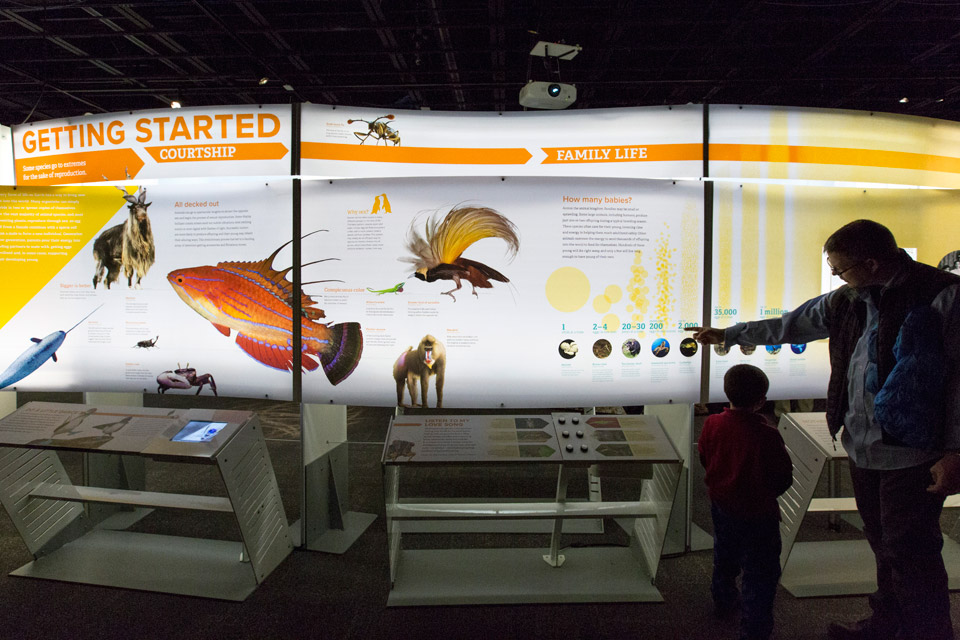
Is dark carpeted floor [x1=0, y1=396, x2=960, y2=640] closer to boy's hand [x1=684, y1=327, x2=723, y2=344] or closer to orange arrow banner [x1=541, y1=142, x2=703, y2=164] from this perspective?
boy's hand [x1=684, y1=327, x2=723, y2=344]

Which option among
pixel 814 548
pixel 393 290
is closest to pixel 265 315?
pixel 393 290

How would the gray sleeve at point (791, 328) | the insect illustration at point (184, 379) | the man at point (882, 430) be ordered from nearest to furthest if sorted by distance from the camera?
1. the man at point (882, 430)
2. the gray sleeve at point (791, 328)
3. the insect illustration at point (184, 379)

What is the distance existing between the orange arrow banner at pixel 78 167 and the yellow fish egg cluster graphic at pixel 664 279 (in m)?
2.90

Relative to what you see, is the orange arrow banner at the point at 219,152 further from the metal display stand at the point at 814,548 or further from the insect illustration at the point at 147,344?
the metal display stand at the point at 814,548

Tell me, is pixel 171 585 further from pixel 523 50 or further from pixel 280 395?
pixel 523 50

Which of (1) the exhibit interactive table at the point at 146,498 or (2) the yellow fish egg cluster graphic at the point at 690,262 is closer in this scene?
(1) the exhibit interactive table at the point at 146,498

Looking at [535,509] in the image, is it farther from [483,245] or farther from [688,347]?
[483,245]

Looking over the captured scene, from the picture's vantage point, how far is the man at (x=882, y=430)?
5.29 ft

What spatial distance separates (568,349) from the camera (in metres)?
2.69

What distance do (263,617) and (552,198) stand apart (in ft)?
7.96

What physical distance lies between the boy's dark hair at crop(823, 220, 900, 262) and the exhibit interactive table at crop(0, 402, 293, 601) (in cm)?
270

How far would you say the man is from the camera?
1611 mm

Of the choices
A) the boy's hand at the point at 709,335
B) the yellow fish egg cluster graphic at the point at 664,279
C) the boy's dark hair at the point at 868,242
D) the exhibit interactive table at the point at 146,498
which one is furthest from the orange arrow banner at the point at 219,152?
the boy's dark hair at the point at 868,242

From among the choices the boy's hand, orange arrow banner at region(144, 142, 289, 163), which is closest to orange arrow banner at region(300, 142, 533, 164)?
orange arrow banner at region(144, 142, 289, 163)
